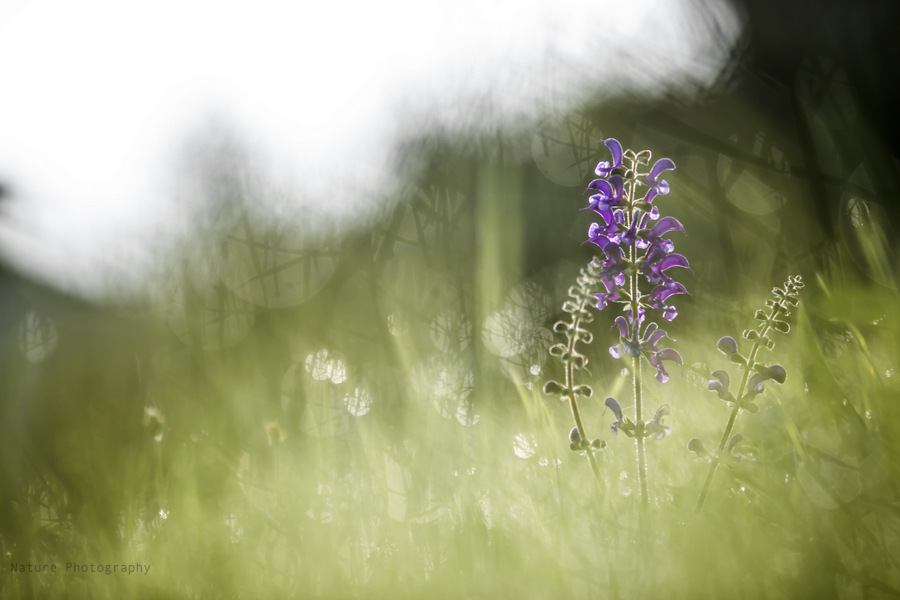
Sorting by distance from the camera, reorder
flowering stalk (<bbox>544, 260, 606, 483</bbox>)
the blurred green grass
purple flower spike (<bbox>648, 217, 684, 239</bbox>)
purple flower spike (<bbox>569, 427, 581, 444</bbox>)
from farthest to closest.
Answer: purple flower spike (<bbox>648, 217, 684, 239</bbox>) < purple flower spike (<bbox>569, 427, 581, 444</bbox>) < flowering stalk (<bbox>544, 260, 606, 483</bbox>) < the blurred green grass

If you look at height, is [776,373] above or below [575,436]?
above

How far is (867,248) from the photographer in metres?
2.30

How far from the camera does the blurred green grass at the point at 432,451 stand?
1610 millimetres

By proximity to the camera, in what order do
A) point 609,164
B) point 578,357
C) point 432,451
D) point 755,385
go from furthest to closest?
point 432,451 < point 609,164 < point 755,385 < point 578,357

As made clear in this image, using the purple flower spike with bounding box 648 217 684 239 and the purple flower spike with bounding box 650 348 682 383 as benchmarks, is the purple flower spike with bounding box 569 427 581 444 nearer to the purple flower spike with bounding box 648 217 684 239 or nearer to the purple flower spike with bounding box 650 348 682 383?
the purple flower spike with bounding box 650 348 682 383

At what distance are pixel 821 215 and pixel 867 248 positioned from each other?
186cm

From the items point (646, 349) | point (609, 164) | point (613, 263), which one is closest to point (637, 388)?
point (646, 349)

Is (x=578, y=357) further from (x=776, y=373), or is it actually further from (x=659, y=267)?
(x=776, y=373)

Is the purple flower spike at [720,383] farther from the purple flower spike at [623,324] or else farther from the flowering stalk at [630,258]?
the purple flower spike at [623,324]

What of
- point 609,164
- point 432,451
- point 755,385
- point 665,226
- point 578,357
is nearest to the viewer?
point 578,357

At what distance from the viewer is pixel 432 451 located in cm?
259

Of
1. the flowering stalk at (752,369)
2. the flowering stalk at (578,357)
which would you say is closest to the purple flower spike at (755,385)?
the flowering stalk at (752,369)

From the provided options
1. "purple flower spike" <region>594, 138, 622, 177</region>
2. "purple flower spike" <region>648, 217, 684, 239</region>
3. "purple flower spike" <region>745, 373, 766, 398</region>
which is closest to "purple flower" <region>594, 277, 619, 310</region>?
"purple flower spike" <region>648, 217, 684, 239</region>

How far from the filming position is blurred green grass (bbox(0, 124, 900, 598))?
161 centimetres
